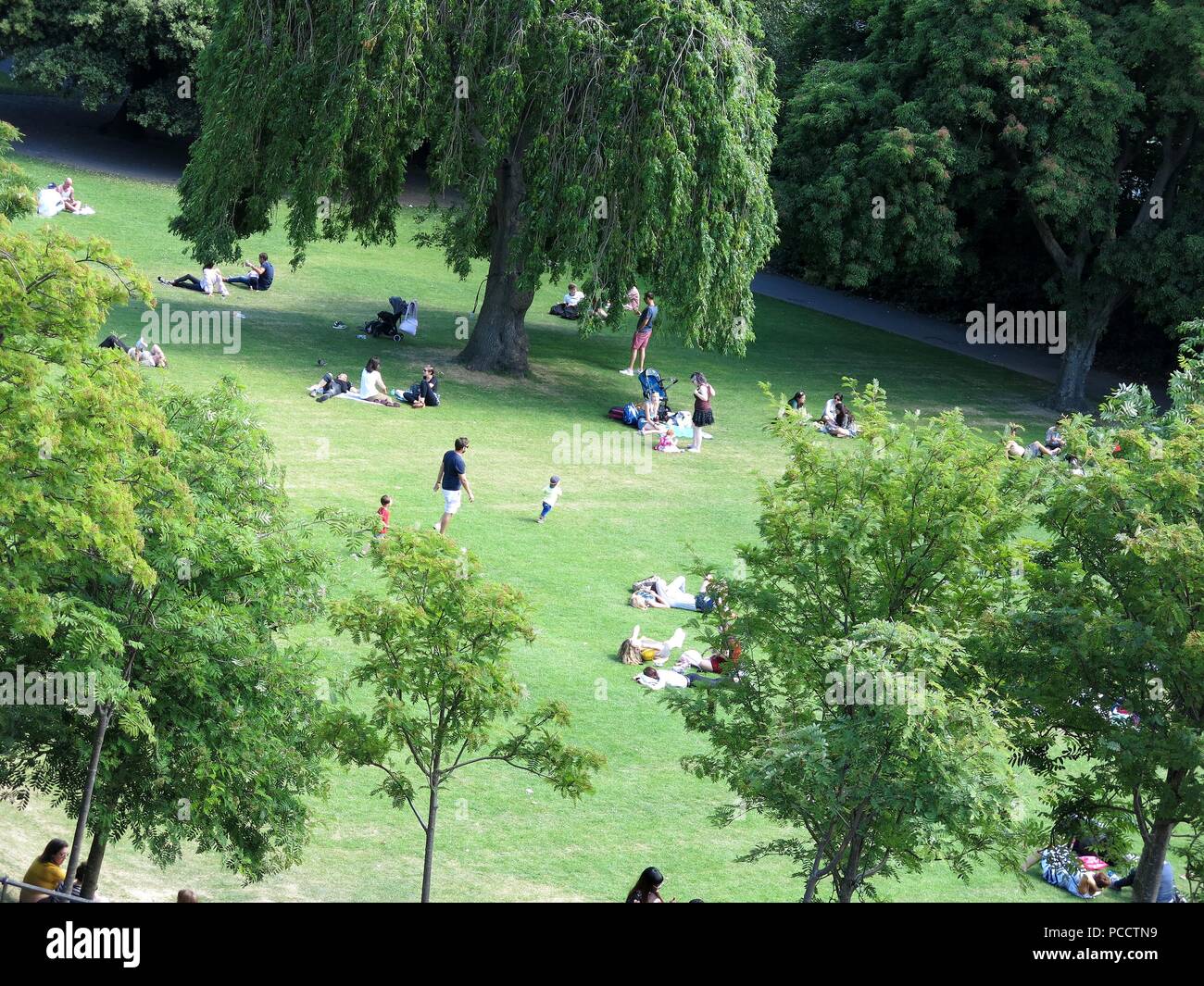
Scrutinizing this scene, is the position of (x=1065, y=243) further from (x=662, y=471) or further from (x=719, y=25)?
(x=662, y=471)

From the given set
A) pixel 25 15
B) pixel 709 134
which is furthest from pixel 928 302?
pixel 25 15

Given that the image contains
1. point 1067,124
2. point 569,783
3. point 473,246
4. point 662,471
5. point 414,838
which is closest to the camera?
point 569,783

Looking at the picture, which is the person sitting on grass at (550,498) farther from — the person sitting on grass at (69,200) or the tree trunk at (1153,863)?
the person sitting on grass at (69,200)

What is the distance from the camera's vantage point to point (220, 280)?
3425 centimetres

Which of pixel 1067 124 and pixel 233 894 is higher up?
pixel 1067 124

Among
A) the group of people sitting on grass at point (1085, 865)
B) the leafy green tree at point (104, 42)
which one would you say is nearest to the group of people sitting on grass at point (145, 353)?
the group of people sitting on grass at point (1085, 865)

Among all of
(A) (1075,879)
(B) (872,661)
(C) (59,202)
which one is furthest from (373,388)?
(B) (872,661)

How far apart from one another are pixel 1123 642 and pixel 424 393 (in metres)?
18.7

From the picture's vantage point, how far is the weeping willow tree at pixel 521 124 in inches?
1163

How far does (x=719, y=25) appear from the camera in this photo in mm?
30391

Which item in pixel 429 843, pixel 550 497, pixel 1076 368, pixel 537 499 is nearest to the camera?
pixel 429 843

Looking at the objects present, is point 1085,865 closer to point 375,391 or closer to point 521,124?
point 375,391

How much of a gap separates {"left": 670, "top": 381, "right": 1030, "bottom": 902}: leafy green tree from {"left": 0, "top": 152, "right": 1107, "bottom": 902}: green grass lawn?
166 centimetres

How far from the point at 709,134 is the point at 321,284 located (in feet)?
40.6
